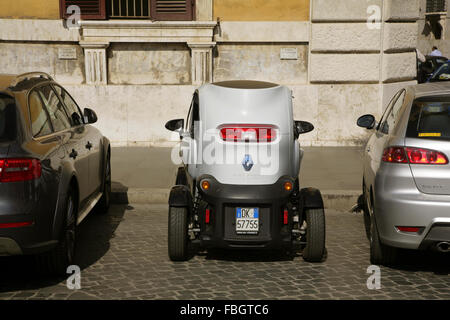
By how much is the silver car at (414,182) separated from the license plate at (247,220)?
1.03 meters

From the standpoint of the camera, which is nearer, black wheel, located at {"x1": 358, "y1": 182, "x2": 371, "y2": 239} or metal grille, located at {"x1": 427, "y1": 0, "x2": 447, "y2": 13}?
black wheel, located at {"x1": 358, "y1": 182, "x2": 371, "y2": 239}

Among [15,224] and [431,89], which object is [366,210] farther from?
[15,224]

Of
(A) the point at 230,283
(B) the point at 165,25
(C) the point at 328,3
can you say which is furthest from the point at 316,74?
(A) the point at 230,283

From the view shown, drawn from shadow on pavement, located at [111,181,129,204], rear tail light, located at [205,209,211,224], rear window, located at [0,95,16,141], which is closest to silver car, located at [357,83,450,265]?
rear tail light, located at [205,209,211,224]

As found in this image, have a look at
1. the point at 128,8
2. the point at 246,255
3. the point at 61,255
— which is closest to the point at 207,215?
the point at 246,255

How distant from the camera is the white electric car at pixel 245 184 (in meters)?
5.71

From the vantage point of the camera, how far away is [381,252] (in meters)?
5.86

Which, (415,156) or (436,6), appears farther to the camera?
(436,6)

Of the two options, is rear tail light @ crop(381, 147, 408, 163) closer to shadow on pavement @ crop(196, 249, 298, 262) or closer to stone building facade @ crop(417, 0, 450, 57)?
shadow on pavement @ crop(196, 249, 298, 262)

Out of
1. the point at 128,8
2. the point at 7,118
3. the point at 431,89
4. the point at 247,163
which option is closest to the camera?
the point at 7,118

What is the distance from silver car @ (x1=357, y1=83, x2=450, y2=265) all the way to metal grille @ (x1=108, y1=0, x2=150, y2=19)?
7.44 metres

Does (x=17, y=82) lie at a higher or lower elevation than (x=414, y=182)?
higher

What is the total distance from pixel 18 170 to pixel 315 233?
257cm

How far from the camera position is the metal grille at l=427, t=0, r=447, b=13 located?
42.8 metres
